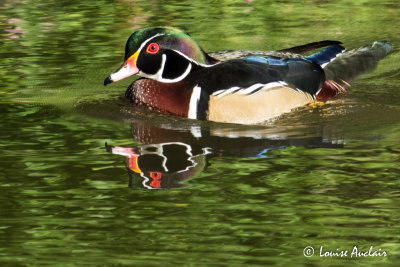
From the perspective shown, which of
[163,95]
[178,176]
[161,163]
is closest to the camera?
[178,176]

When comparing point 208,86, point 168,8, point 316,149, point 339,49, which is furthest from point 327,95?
point 168,8

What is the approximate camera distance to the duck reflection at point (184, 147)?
719 cm

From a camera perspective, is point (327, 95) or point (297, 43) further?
point (297, 43)

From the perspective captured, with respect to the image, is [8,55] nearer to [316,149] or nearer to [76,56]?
[76,56]

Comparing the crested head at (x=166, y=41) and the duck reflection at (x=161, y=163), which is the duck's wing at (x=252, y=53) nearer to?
the crested head at (x=166, y=41)

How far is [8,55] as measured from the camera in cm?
1162

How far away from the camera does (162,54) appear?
365 inches

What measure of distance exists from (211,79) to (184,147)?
1.12 meters

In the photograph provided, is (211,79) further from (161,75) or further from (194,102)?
(161,75)

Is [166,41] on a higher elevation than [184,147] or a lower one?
higher

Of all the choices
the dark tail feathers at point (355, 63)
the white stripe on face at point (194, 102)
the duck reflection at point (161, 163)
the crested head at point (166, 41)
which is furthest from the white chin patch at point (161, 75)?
the dark tail feathers at point (355, 63)

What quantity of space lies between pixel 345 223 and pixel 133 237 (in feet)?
4.21
